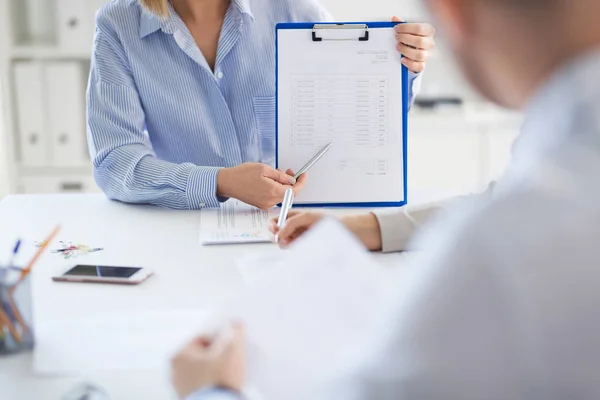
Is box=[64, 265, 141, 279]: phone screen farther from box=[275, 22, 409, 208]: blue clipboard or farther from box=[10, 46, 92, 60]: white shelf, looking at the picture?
box=[10, 46, 92, 60]: white shelf

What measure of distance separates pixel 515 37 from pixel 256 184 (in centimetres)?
100

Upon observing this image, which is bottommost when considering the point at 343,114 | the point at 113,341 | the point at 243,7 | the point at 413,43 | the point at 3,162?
the point at 113,341

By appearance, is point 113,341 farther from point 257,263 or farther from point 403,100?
point 403,100

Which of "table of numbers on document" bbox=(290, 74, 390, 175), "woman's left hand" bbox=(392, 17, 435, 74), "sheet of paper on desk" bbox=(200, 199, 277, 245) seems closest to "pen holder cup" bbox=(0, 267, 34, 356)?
"sheet of paper on desk" bbox=(200, 199, 277, 245)

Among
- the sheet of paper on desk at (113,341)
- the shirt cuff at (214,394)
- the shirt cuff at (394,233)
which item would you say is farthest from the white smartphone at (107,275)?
the shirt cuff at (214,394)

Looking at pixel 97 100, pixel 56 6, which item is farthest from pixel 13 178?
pixel 97 100

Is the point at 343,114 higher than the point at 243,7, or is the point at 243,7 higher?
the point at 243,7

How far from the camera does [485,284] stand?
0.48 metres

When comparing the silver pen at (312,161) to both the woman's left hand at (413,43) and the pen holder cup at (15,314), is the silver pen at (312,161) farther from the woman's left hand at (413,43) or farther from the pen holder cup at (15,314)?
the pen holder cup at (15,314)

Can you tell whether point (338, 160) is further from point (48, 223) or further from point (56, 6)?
point (56, 6)

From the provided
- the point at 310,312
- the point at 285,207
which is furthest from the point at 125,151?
the point at 310,312

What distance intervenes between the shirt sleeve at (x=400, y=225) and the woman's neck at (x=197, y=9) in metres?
0.73

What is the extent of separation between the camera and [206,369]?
→ 69cm

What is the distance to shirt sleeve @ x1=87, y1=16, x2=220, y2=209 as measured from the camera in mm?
1550
